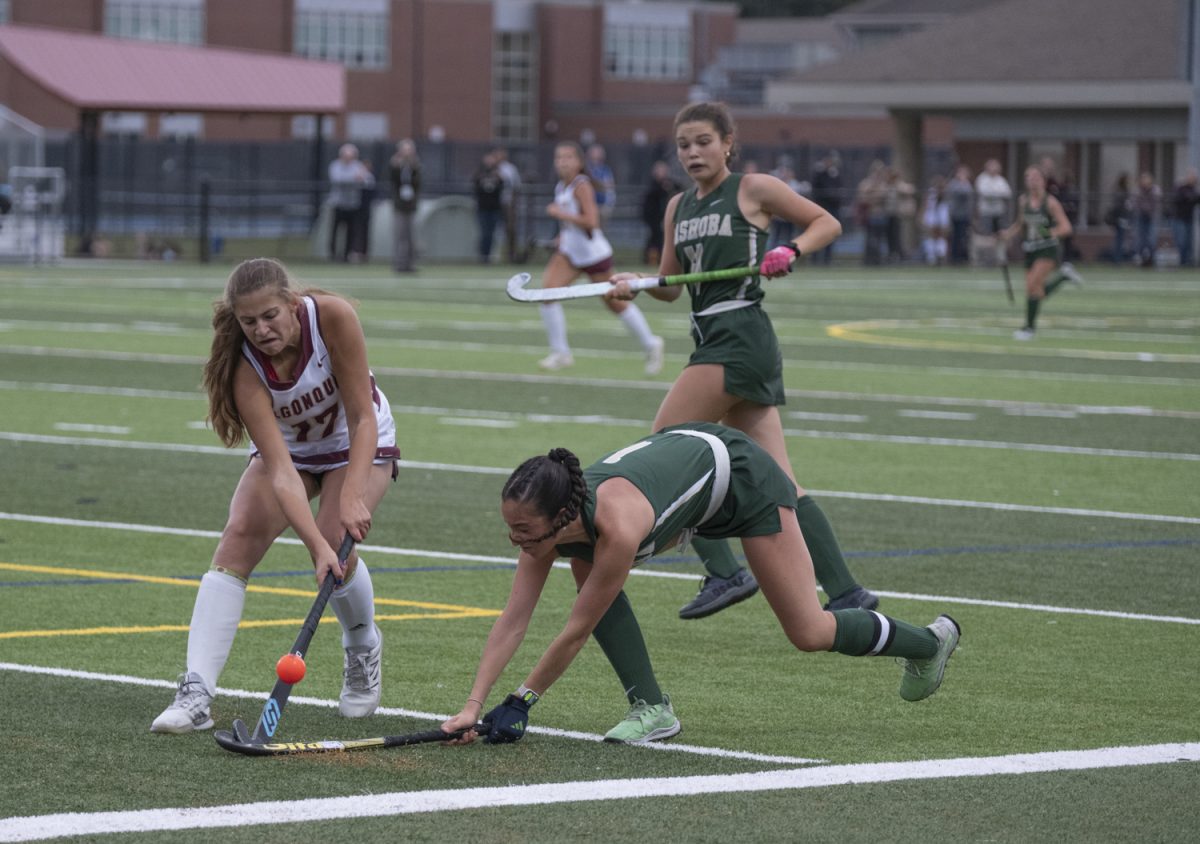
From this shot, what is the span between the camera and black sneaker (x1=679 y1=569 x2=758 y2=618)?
29.6ft

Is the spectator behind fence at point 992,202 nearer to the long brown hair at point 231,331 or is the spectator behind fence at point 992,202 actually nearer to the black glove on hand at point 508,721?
the long brown hair at point 231,331

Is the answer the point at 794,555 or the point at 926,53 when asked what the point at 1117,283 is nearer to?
the point at 926,53

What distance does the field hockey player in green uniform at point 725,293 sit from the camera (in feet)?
30.0

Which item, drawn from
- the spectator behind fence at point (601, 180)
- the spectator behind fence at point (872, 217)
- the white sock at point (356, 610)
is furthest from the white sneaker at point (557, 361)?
the spectator behind fence at point (872, 217)

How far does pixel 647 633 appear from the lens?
905cm

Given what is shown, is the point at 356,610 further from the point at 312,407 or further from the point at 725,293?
the point at 725,293

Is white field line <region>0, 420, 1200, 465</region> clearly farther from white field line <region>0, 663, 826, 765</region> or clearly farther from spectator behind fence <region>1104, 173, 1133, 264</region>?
spectator behind fence <region>1104, 173, 1133, 264</region>

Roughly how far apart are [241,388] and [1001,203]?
37.8 meters

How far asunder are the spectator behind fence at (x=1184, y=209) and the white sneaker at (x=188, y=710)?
124 ft

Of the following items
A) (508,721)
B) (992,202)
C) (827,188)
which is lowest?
(508,721)

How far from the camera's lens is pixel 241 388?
699 cm

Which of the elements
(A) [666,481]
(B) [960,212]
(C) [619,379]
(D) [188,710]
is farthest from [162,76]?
(A) [666,481]

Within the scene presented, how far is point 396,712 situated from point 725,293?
2795 millimetres

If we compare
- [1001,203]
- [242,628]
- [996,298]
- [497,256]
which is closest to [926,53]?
[1001,203]
